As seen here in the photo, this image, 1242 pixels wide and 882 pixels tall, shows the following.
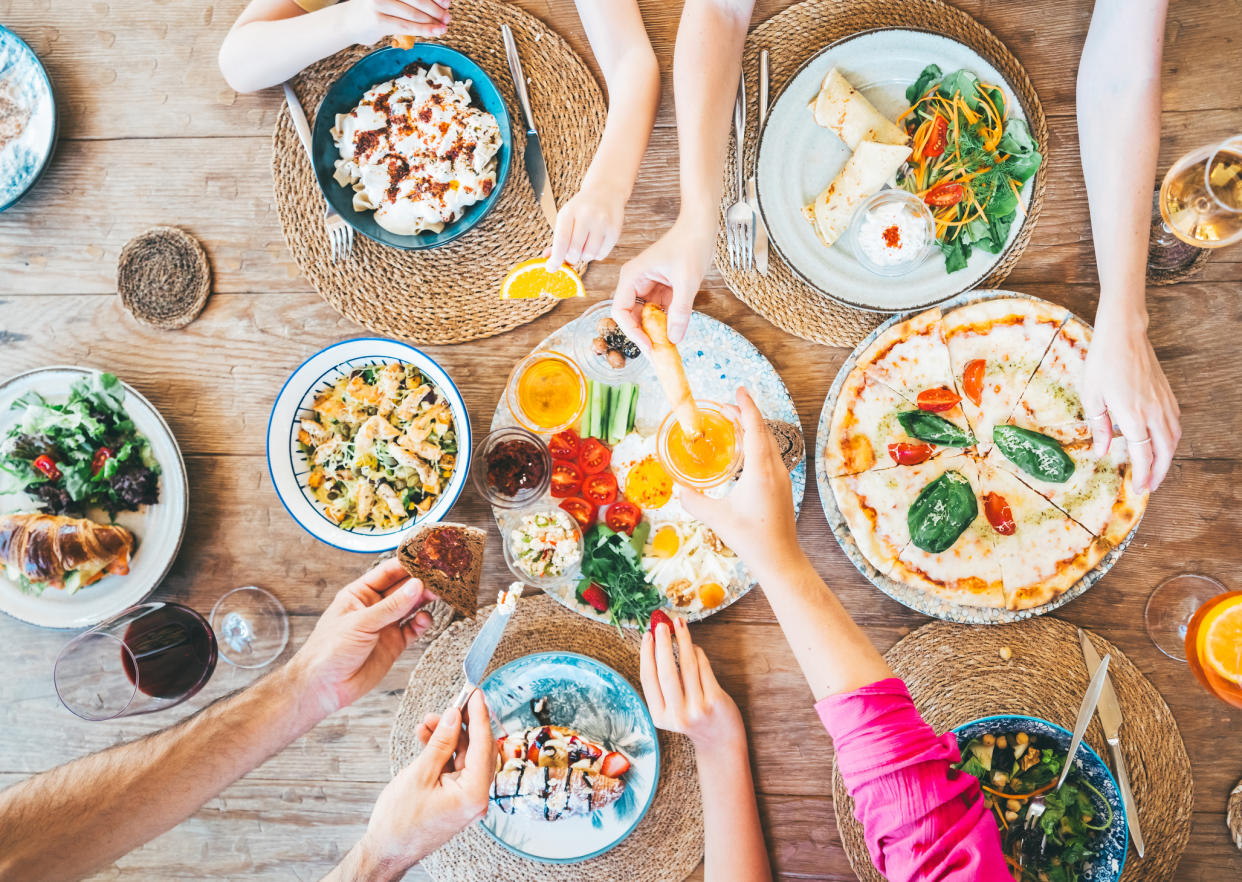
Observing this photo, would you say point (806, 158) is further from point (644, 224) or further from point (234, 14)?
point (234, 14)

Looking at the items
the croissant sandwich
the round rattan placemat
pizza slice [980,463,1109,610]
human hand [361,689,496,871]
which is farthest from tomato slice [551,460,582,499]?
the croissant sandwich

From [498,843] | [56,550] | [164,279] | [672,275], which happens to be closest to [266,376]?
[164,279]

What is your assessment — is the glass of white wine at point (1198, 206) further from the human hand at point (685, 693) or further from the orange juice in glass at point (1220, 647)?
the human hand at point (685, 693)

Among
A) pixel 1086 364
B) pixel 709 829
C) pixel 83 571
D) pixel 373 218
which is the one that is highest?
pixel 1086 364

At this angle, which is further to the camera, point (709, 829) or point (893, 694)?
point (709, 829)

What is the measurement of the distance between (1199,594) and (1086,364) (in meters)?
0.92

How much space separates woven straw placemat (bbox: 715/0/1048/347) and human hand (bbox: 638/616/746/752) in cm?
112

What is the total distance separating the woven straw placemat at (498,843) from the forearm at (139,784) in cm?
36

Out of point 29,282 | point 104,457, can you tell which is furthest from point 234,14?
point 104,457

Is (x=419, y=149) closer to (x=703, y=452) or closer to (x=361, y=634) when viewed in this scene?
(x=703, y=452)

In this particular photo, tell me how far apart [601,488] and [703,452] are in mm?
381

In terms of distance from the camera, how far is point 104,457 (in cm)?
256

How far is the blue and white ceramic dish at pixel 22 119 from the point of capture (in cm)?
269

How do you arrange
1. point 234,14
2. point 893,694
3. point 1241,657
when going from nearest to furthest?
point 893,694, point 1241,657, point 234,14
